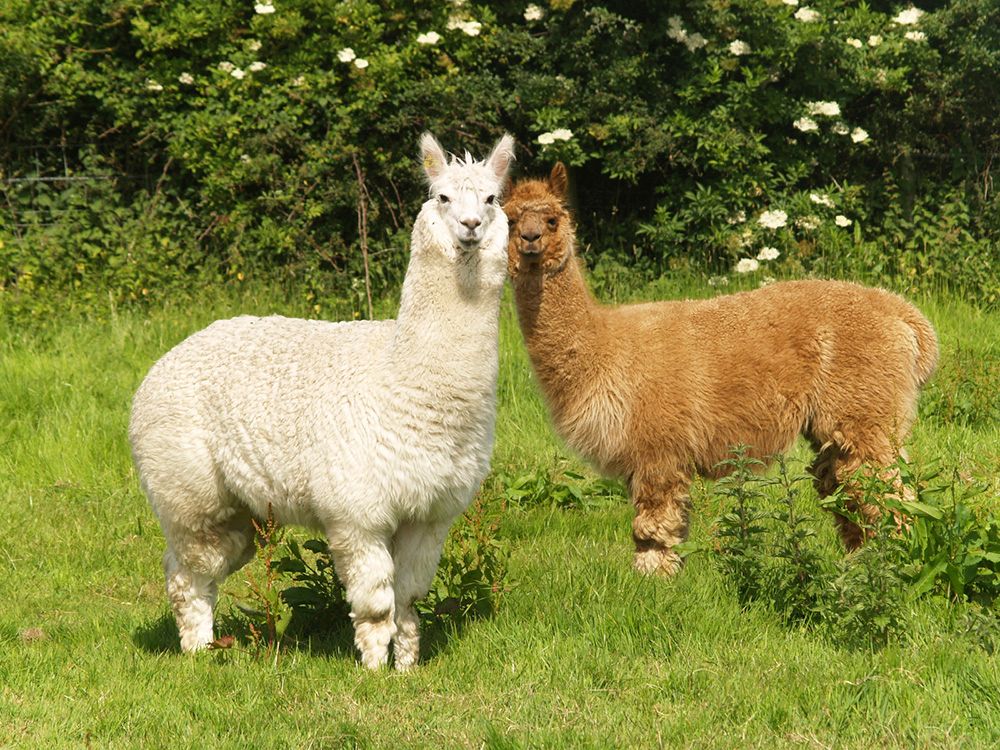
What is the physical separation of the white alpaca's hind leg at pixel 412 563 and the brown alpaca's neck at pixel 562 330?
1.47m

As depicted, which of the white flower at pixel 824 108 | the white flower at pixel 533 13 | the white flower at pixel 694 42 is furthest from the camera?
the white flower at pixel 533 13

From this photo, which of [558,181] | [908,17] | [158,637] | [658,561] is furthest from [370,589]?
[908,17]

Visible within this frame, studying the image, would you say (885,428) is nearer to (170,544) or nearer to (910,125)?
(170,544)

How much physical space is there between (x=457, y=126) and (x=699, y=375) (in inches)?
238

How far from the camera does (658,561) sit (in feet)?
18.4

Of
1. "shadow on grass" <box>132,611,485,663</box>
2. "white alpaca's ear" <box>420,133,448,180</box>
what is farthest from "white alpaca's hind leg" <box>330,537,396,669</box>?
"white alpaca's ear" <box>420,133,448,180</box>

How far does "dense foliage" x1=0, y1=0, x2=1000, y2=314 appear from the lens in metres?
10.7

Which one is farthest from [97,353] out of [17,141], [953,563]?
[953,563]

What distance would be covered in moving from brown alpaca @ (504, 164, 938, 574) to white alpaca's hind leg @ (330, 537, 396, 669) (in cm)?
153

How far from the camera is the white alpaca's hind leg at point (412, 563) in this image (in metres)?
4.54

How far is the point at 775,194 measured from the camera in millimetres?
10773

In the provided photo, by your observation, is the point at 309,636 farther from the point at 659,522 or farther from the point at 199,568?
the point at 659,522

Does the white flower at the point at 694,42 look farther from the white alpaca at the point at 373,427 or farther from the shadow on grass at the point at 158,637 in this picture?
the shadow on grass at the point at 158,637

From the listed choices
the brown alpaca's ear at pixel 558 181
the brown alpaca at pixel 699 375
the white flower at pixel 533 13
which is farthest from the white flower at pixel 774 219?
the brown alpaca's ear at pixel 558 181
